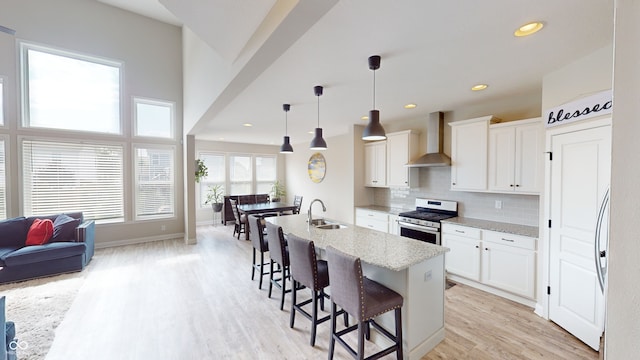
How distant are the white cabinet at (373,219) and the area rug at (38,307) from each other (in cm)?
440

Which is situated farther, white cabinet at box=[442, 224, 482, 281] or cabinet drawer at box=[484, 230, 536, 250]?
white cabinet at box=[442, 224, 482, 281]

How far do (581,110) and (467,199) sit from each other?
1.95 metres

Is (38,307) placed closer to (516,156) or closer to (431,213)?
(431,213)

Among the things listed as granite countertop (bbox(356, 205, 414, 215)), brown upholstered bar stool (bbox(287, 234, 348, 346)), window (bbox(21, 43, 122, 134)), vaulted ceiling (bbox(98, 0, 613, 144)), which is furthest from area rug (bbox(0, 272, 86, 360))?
granite countertop (bbox(356, 205, 414, 215))

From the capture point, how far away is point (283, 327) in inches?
104

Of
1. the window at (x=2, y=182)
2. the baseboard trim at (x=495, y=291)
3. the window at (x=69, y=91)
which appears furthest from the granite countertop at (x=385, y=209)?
the window at (x=2, y=182)

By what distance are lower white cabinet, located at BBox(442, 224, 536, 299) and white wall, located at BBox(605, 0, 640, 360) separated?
291cm

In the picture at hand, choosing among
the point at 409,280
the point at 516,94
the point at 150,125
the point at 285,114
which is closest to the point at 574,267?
the point at 409,280

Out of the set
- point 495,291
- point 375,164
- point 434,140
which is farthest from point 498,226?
point 375,164

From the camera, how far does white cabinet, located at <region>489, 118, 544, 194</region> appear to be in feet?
10.2

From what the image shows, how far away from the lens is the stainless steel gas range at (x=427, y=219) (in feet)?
12.6

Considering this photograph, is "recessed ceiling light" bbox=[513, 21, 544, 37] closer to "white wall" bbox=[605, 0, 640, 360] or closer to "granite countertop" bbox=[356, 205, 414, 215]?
"white wall" bbox=[605, 0, 640, 360]

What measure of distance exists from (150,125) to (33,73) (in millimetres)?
1994

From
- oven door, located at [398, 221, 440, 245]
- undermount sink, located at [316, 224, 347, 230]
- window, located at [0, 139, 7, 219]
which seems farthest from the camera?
window, located at [0, 139, 7, 219]
